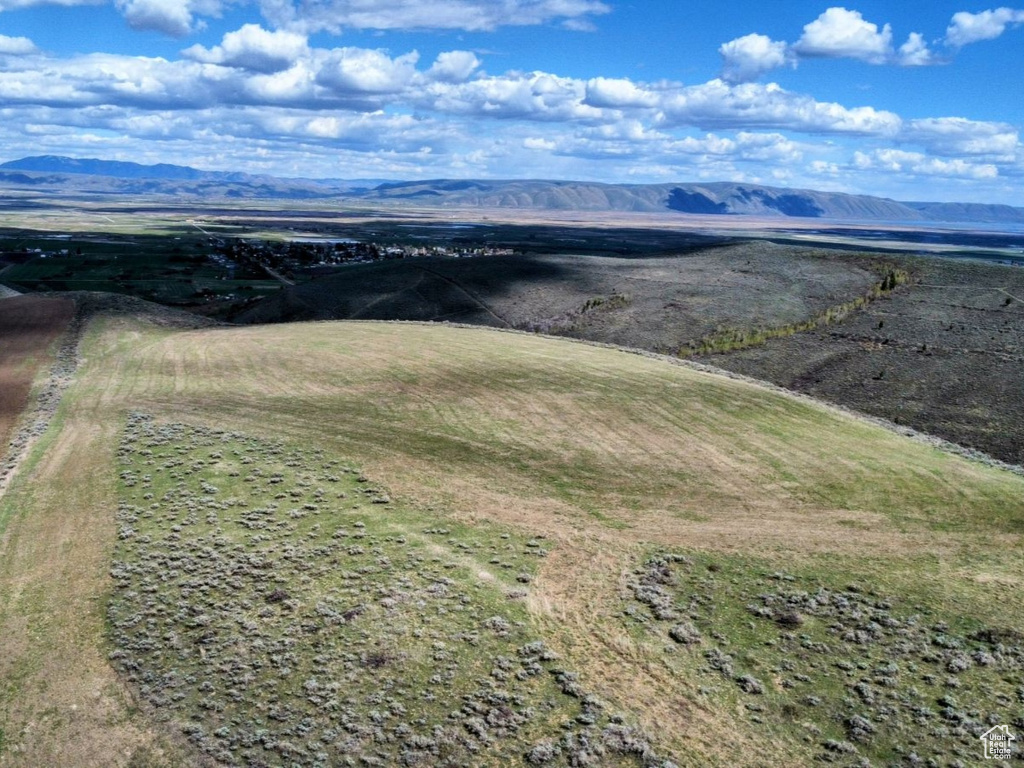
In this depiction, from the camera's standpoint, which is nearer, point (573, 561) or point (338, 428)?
point (573, 561)

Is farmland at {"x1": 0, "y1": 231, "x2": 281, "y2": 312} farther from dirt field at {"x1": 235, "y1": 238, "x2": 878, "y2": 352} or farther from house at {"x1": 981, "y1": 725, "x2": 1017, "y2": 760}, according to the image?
house at {"x1": 981, "y1": 725, "x2": 1017, "y2": 760}

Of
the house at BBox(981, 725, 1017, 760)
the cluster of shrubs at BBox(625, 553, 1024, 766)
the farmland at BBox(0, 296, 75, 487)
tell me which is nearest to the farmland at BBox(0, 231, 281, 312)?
the farmland at BBox(0, 296, 75, 487)

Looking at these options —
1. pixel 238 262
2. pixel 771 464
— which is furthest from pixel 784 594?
pixel 238 262

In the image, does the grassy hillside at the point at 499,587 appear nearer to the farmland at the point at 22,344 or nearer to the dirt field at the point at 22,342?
the farmland at the point at 22,344

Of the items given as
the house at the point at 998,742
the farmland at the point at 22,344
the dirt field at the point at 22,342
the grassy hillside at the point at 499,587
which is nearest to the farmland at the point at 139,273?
the dirt field at the point at 22,342

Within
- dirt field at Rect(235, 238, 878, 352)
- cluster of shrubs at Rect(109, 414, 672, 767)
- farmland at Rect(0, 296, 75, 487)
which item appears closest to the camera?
cluster of shrubs at Rect(109, 414, 672, 767)

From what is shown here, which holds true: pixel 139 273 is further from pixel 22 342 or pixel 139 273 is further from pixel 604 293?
pixel 604 293

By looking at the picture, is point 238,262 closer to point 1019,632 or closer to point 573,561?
point 573,561
